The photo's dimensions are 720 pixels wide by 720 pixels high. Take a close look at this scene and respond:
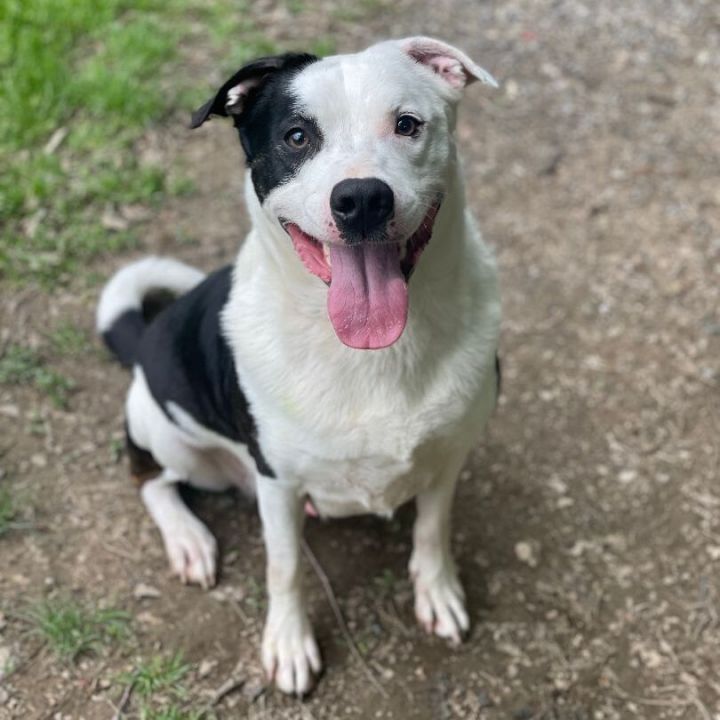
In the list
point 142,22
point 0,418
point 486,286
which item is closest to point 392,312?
point 486,286

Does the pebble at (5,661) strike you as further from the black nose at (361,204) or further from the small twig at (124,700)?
the black nose at (361,204)

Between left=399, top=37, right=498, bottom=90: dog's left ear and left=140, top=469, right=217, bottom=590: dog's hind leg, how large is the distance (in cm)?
165

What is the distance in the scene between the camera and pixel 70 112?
4891 mm

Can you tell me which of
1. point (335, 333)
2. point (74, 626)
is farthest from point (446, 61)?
point (74, 626)

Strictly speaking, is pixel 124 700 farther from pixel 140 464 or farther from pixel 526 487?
pixel 526 487

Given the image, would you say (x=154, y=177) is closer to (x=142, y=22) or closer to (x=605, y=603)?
(x=142, y=22)

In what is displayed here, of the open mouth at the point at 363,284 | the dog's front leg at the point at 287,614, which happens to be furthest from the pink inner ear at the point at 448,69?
the dog's front leg at the point at 287,614

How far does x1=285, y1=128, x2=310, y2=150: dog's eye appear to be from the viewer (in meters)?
2.27

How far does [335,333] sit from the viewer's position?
2.45 meters

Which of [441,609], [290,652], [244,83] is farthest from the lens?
[441,609]

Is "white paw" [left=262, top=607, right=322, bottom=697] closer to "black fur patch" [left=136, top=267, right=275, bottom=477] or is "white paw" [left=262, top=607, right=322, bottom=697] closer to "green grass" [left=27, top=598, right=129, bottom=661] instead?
"green grass" [left=27, top=598, right=129, bottom=661]

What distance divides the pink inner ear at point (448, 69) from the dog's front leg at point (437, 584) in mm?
1281

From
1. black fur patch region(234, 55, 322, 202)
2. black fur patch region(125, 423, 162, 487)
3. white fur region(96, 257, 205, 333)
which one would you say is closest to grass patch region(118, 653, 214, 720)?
black fur patch region(125, 423, 162, 487)

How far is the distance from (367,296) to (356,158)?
32 cm
